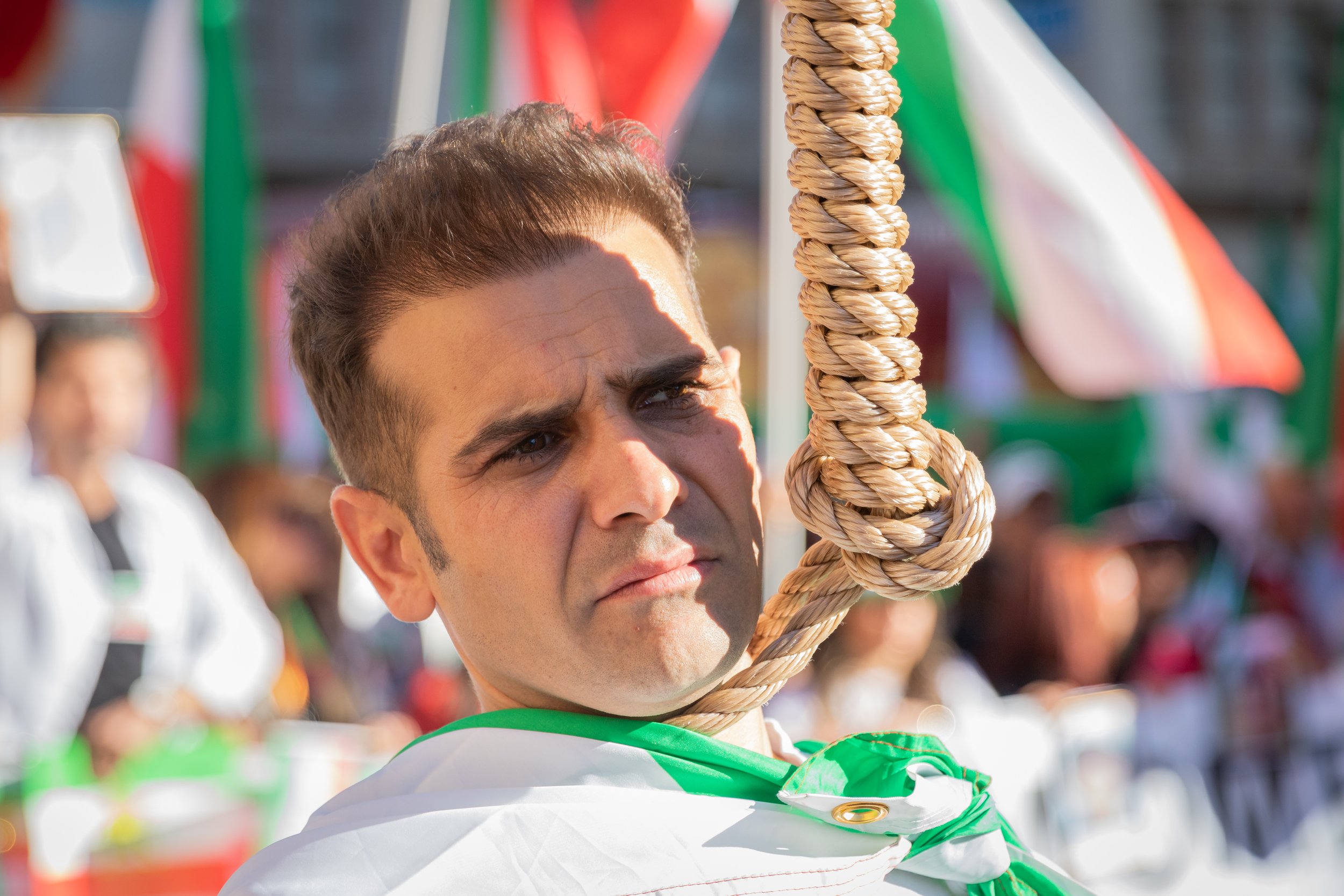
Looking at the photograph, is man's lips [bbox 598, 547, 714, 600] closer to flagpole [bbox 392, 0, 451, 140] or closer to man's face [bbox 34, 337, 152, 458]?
man's face [bbox 34, 337, 152, 458]

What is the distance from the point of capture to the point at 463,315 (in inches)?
52.4

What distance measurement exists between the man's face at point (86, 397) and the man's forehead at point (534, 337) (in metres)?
3.31

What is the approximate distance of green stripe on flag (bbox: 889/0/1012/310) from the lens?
143 inches

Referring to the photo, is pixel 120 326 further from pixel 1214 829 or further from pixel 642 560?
pixel 1214 829

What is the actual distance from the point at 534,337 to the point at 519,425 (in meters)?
0.09

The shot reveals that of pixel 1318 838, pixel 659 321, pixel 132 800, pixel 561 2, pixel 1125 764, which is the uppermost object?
pixel 561 2

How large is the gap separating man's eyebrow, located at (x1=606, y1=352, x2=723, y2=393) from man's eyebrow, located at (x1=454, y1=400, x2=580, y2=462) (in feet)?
0.18

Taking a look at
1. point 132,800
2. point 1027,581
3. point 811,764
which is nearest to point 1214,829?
point 1027,581

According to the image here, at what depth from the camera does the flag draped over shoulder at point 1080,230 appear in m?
3.57

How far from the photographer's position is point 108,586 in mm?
4203

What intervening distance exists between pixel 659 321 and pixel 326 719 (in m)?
4.04

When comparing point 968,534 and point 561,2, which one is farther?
point 561,2

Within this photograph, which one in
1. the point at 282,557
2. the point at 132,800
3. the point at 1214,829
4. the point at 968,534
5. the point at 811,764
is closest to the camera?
the point at 968,534

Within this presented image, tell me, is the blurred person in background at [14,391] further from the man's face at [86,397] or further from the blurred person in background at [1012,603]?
the blurred person in background at [1012,603]
